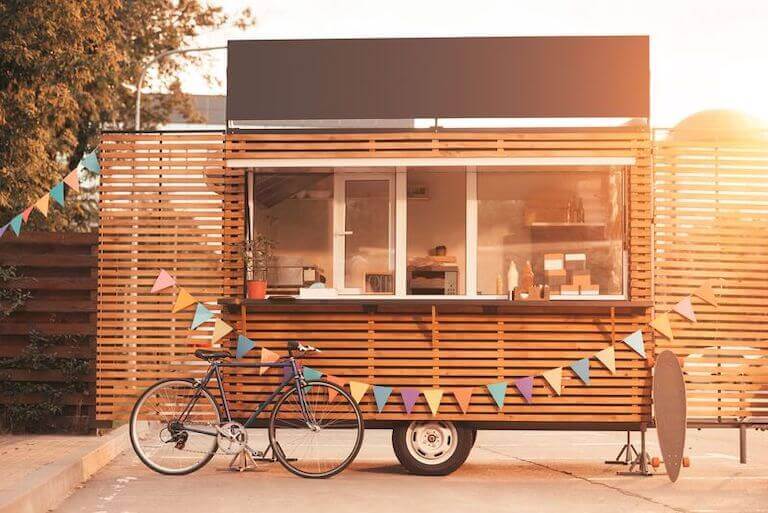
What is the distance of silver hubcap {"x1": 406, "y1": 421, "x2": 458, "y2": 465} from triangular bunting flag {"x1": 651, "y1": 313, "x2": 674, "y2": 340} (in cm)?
203

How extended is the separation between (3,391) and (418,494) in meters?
5.49

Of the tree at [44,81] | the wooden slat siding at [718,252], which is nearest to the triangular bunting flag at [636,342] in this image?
the wooden slat siding at [718,252]

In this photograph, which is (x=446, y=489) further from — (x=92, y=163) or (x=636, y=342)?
(x=92, y=163)

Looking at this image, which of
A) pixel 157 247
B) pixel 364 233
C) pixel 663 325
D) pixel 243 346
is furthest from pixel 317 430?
pixel 663 325

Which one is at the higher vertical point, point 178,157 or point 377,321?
point 178,157

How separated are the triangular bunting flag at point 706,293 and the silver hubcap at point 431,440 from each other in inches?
99.8

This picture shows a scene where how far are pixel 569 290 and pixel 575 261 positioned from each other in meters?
0.29

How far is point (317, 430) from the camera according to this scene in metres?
11.0

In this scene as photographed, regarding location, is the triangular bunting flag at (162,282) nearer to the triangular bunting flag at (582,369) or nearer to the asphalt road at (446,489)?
the asphalt road at (446,489)

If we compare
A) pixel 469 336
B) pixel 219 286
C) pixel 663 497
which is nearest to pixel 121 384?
pixel 219 286

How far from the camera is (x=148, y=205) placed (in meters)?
11.8

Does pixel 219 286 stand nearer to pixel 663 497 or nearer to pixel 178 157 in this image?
pixel 178 157

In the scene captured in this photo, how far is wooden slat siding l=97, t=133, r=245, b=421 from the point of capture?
11680mm

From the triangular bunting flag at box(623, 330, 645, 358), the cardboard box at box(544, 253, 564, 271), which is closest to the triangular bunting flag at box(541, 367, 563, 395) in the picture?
the triangular bunting flag at box(623, 330, 645, 358)
